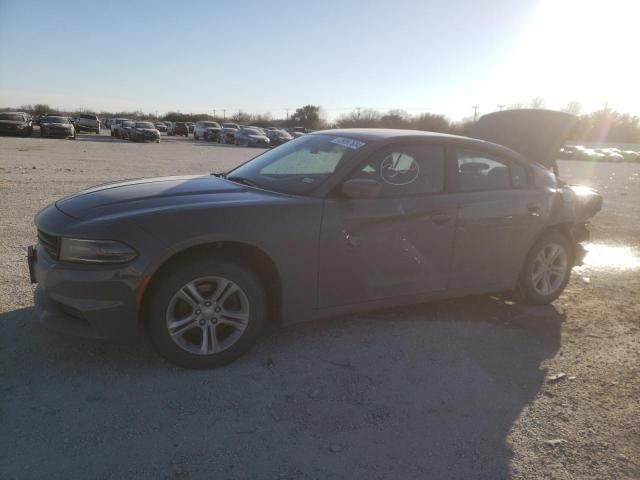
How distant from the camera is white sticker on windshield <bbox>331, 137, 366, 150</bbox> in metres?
3.81

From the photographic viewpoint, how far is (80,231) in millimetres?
2947

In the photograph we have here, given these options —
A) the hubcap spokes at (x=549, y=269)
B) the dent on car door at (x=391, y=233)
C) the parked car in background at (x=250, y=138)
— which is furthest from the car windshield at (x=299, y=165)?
the parked car in background at (x=250, y=138)

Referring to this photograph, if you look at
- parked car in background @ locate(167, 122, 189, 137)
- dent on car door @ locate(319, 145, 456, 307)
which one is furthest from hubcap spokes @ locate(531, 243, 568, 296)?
parked car in background @ locate(167, 122, 189, 137)

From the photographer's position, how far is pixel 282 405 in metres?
2.90

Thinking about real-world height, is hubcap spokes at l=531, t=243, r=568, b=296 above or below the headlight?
below

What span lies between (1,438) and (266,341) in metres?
1.76

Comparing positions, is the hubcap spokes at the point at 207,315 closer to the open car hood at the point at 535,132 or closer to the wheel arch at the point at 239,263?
the wheel arch at the point at 239,263

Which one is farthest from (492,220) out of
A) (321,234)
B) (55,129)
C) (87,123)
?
(87,123)

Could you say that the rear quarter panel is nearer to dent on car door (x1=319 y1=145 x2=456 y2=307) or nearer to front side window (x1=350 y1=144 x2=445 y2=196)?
dent on car door (x1=319 y1=145 x2=456 y2=307)

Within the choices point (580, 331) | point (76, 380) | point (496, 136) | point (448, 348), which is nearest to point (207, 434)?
point (76, 380)

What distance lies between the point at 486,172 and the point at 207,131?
43982 millimetres

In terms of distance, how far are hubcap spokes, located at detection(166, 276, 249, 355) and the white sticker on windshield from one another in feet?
A: 4.84

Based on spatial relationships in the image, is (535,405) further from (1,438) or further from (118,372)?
(1,438)

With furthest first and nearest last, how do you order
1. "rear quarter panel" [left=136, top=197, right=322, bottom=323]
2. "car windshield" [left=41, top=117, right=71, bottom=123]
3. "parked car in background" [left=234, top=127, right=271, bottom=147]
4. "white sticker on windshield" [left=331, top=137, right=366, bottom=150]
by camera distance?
"parked car in background" [left=234, top=127, right=271, bottom=147] → "car windshield" [left=41, top=117, right=71, bottom=123] → "white sticker on windshield" [left=331, top=137, right=366, bottom=150] → "rear quarter panel" [left=136, top=197, right=322, bottom=323]
